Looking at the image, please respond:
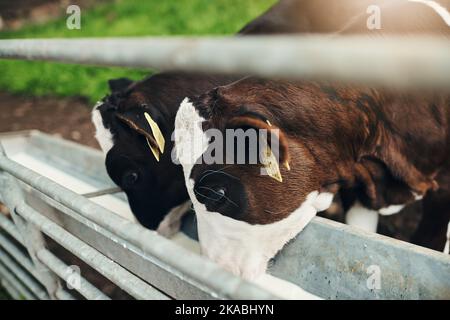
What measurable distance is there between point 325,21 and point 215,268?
2.52 metres

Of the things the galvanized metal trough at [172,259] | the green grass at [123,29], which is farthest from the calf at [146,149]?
the green grass at [123,29]

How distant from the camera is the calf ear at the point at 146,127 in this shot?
1995 millimetres

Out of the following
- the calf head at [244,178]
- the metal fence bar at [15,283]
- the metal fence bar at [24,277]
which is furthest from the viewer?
the metal fence bar at [15,283]

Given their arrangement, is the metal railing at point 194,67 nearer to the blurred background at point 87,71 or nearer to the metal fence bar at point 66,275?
the metal fence bar at point 66,275

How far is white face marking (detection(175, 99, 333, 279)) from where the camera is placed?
1759 millimetres

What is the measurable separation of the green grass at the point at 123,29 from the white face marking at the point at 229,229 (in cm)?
395

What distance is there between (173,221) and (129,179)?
34 cm

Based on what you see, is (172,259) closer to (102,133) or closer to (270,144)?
(270,144)

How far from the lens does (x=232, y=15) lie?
618cm

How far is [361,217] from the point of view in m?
2.39

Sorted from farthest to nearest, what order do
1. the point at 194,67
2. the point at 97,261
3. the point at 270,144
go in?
1. the point at 270,144
2. the point at 97,261
3. the point at 194,67

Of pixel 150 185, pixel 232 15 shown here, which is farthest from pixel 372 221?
pixel 232 15

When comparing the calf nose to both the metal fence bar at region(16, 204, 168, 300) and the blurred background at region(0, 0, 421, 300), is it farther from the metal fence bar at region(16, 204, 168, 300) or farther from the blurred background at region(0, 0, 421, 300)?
the blurred background at region(0, 0, 421, 300)

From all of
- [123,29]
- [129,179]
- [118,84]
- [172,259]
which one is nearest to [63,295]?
[129,179]
